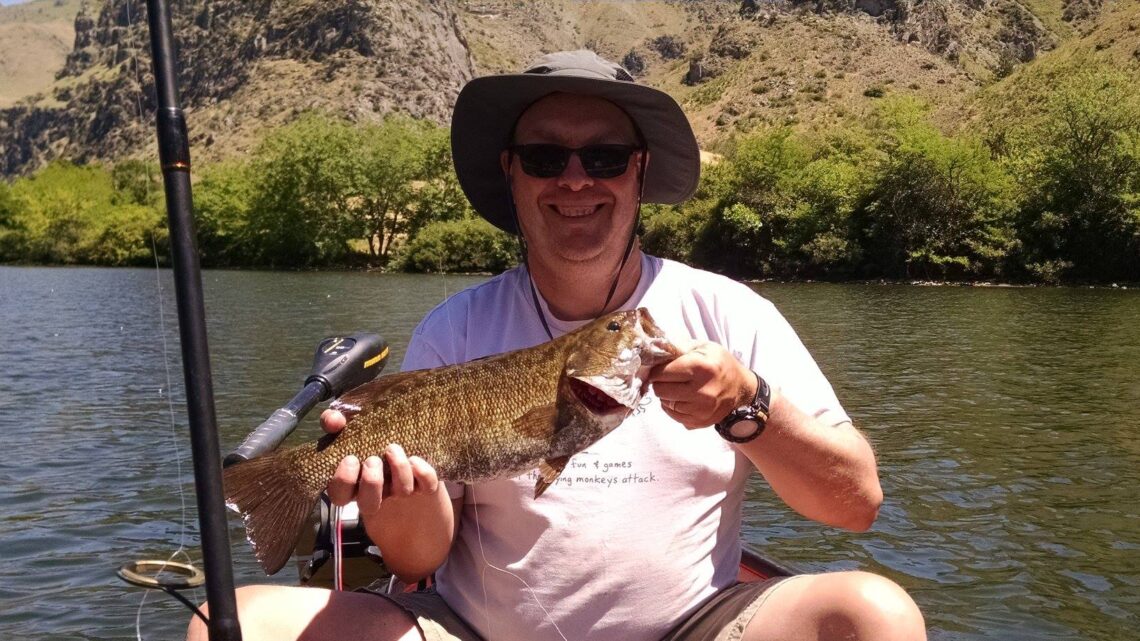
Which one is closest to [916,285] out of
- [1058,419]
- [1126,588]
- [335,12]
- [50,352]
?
[1058,419]

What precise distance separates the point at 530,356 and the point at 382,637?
3.45 ft

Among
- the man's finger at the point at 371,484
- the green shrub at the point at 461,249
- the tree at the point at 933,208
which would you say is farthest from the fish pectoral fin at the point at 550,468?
the green shrub at the point at 461,249

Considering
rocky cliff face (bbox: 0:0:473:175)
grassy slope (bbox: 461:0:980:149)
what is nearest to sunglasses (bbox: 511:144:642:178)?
grassy slope (bbox: 461:0:980:149)

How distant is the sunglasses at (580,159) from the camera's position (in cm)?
327

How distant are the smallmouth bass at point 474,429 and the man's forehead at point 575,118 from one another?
823mm

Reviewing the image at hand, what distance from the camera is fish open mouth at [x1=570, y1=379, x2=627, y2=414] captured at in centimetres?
279

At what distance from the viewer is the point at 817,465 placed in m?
2.96

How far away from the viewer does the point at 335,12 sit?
12988 cm

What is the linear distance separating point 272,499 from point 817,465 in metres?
1.65

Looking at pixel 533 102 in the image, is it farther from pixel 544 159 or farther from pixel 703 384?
pixel 703 384

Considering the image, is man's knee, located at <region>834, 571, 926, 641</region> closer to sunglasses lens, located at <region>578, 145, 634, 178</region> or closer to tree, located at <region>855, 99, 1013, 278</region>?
sunglasses lens, located at <region>578, 145, 634, 178</region>

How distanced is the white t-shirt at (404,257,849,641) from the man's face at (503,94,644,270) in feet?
1.05

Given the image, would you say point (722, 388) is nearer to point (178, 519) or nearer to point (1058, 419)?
point (178, 519)

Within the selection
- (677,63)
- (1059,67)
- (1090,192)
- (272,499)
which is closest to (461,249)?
(1090,192)
